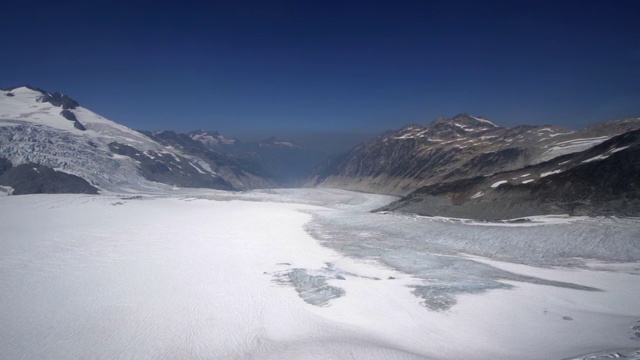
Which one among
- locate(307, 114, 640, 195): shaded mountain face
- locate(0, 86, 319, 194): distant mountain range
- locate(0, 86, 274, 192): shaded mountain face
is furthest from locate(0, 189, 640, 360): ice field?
locate(0, 86, 274, 192): shaded mountain face

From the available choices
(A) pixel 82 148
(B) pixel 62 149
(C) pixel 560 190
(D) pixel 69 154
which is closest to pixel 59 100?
(A) pixel 82 148

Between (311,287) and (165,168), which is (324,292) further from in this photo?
(165,168)

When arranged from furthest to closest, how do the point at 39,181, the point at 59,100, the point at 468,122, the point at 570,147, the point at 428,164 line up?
the point at 468,122 < the point at 59,100 < the point at 428,164 < the point at 39,181 < the point at 570,147

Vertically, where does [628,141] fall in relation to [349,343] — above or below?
above

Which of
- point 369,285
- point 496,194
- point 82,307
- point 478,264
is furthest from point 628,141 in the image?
point 82,307

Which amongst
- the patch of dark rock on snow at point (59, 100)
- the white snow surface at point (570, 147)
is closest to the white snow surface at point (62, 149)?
the patch of dark rock on snow at point (59, 100)

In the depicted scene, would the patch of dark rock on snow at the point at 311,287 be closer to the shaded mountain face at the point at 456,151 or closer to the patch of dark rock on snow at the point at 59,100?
the shaded mountain face at the point at 456,151

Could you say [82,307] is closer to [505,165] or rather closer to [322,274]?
[322,274]
